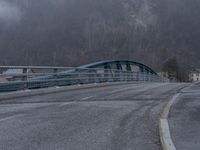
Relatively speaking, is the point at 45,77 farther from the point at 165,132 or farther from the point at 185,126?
the point at 165,132

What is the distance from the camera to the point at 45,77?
61.4ft

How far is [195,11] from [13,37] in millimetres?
95971

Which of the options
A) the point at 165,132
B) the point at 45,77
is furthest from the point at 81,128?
the point at 45,77

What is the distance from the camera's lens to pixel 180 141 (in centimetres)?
614

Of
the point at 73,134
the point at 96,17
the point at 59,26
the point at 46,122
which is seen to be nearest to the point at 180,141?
the point at 73,134

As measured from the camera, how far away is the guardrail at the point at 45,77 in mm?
15508

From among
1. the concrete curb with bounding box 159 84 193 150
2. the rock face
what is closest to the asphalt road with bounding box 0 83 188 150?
the concrete curb with bounding box 159 84 193 150

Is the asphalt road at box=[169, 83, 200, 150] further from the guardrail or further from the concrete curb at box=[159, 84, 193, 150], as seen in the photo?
the guardrail

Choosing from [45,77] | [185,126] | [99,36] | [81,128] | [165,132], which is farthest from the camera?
[99,36]

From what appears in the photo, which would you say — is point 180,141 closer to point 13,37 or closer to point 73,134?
point 73,134

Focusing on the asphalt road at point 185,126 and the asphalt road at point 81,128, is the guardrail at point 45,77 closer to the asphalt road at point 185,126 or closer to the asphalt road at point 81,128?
the asphalt road at point 81,128

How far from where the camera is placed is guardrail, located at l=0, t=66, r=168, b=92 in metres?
15.5

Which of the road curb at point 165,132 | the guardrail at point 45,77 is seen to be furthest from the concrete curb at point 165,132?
the guardrail at point 45,77

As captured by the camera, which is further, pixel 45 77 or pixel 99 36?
pixel 99 36
